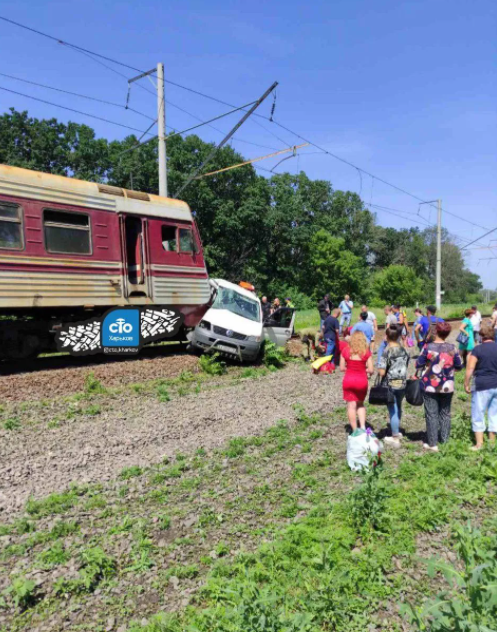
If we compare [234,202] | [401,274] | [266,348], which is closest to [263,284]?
[234,202]

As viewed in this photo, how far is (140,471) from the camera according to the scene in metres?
6.03

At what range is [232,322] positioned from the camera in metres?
12.9

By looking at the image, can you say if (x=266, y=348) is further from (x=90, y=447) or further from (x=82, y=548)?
(x=82, y=548)

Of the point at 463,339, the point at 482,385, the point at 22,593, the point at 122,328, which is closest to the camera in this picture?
the point at 22,593

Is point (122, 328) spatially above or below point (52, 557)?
above

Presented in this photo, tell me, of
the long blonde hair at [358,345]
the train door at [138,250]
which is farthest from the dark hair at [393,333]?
the train door at [138,250]

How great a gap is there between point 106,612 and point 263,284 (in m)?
47.9

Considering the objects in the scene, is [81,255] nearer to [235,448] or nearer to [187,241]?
[187,241]

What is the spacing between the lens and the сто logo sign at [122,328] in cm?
1138

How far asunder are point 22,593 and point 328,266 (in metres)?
61.2

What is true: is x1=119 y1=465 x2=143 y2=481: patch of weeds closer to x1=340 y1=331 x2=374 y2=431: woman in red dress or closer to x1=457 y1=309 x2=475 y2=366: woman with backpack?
x1=340 y1=331 x2=374 y2=431: woman in red dress

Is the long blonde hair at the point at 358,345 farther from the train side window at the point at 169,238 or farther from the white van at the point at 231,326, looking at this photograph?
the train side window at the point at 169,238

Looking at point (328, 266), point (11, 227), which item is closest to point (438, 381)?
point (11, 227)

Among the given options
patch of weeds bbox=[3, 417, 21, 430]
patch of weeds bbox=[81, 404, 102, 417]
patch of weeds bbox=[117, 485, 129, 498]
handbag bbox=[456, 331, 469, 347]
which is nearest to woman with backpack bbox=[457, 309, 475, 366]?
handbag bbox=[456, 331, 469, 347]
